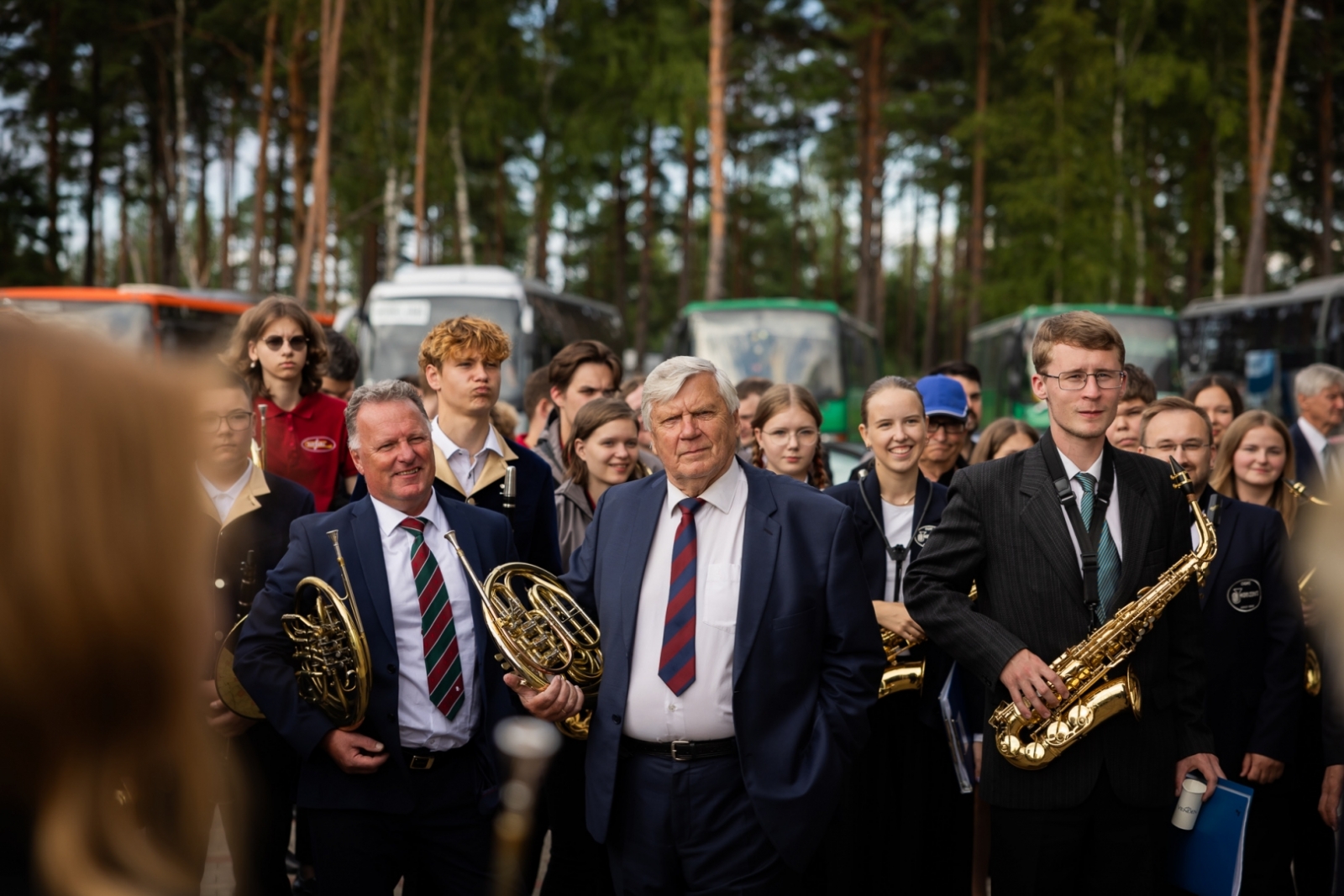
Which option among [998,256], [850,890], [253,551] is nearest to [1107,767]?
[850,890]

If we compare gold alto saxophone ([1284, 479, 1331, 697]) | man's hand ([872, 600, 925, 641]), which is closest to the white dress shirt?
man's hand ([872, 600, 925, 641])

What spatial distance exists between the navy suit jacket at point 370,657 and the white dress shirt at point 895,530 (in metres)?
1.82

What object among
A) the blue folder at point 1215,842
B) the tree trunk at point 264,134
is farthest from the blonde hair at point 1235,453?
the tree trunk at point 264,134

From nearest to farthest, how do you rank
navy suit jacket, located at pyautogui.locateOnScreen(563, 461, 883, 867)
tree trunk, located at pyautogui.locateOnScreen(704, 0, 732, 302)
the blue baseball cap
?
navy suit jacket, located at pyautogui.locateOnScreen(563, 461, 883, 867)
the blue baseball cap
tree trunk, located at pyautogui.locateOnScreen(704, 0, 732, 302)

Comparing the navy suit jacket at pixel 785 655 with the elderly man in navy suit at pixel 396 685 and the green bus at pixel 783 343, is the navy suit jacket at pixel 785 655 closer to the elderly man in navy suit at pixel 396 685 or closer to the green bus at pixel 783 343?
the elderly man in navy suit at pixel 396 685

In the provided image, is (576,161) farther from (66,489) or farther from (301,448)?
(66,489)

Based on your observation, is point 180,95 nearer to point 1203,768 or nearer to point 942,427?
point 942,427

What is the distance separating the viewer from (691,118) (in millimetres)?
30734

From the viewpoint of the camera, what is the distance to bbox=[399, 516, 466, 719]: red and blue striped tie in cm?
396

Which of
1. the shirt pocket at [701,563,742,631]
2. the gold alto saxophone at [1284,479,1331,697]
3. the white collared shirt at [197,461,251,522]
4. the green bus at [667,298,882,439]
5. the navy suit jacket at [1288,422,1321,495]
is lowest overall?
the gold alto saxophone at [1284,479,1331,697]

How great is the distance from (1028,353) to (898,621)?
16950 millimetres

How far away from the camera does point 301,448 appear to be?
6082 mm

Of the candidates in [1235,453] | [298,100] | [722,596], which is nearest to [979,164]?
[298,100]

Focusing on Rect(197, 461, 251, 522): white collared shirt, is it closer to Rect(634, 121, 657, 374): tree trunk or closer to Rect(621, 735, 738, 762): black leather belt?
Rect(621, 735, 738, 762): black leather belt
